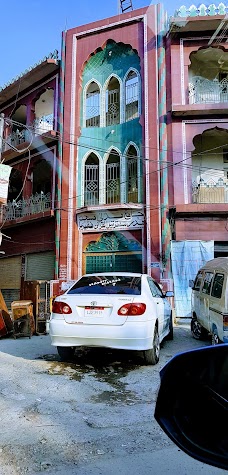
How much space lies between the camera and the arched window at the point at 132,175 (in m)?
15.6

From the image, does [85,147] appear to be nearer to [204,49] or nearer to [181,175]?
[181,175]

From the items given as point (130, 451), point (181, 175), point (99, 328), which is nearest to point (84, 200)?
point (181, 175)

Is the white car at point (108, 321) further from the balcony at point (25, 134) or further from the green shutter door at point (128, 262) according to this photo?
the balcony at point (25, 134)

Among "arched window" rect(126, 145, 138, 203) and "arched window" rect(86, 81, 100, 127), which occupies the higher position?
"arched window" rect(86, 81, 100, 127)

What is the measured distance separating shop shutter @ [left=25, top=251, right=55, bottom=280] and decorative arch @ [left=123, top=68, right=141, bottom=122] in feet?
23.3

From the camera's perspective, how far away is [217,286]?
6.69 meters

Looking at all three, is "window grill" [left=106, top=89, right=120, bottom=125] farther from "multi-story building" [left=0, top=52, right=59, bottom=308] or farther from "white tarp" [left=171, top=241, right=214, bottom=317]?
"white tarp" [left=171, top=241, right=214, bottom=317]

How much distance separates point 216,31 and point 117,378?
15.5 meters

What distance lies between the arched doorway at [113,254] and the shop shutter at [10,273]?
4.58 meters

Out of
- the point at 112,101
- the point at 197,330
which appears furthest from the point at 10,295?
the point at 197,330

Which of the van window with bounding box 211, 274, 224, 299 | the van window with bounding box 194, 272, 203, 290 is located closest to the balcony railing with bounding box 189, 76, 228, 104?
the van window with bounding box 194, 272, 203, 290

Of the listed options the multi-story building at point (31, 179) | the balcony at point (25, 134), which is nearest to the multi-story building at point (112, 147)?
the multi-story building at point (31, 179)

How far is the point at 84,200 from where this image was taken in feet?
53.2

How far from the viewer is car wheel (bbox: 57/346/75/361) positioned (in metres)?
6.00
